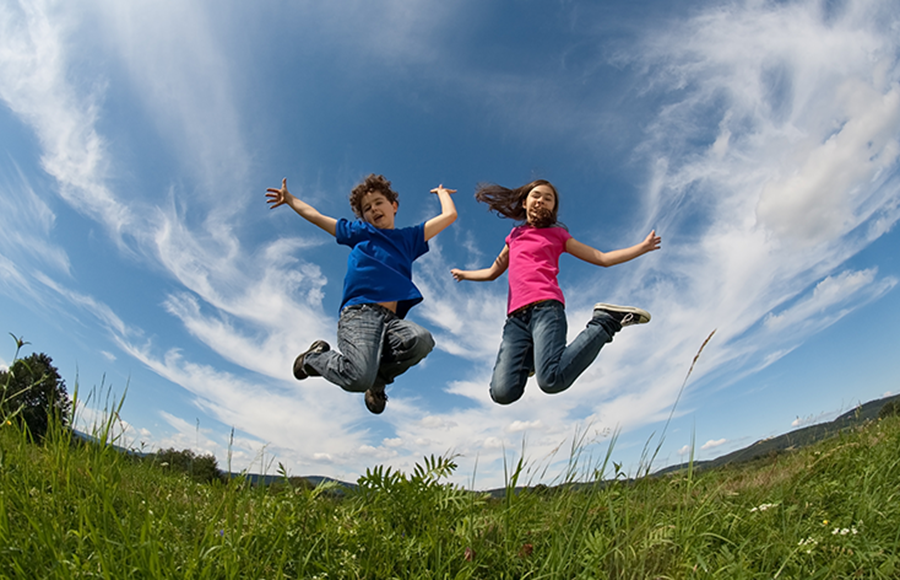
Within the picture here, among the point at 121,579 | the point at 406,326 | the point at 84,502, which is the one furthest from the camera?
the point at 406,326

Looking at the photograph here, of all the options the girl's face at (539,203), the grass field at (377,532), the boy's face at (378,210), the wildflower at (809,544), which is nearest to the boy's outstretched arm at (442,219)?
the boy's face at (378,210)

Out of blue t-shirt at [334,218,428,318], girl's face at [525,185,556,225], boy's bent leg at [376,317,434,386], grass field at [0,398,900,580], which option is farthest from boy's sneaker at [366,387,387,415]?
girl's face at [525,185,556,225]

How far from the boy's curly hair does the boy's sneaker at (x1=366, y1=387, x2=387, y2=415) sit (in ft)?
8.43

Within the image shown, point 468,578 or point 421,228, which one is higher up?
point 421,228

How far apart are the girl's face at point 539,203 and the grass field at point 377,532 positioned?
4278mm

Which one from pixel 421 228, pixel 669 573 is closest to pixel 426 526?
pixel 669 573

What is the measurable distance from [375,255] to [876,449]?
18.0ft

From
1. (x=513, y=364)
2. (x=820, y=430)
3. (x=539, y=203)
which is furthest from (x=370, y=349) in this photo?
(x=820, y=430)

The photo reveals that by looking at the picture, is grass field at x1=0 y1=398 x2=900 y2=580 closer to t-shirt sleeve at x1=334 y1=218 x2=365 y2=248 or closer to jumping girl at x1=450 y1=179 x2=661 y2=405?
jumping girl at x1=450 y1=179 x2=661 y2=405

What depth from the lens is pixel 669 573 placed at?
228 centimetres

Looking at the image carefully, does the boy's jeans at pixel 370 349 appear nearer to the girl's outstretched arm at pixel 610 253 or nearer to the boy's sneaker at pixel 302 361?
the boy's sneaker at pixel 302 361

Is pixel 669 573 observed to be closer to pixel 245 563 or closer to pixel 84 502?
pixel 245 563

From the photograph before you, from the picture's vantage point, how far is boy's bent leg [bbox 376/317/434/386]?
18.0ft

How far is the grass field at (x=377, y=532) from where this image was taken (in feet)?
6.64
